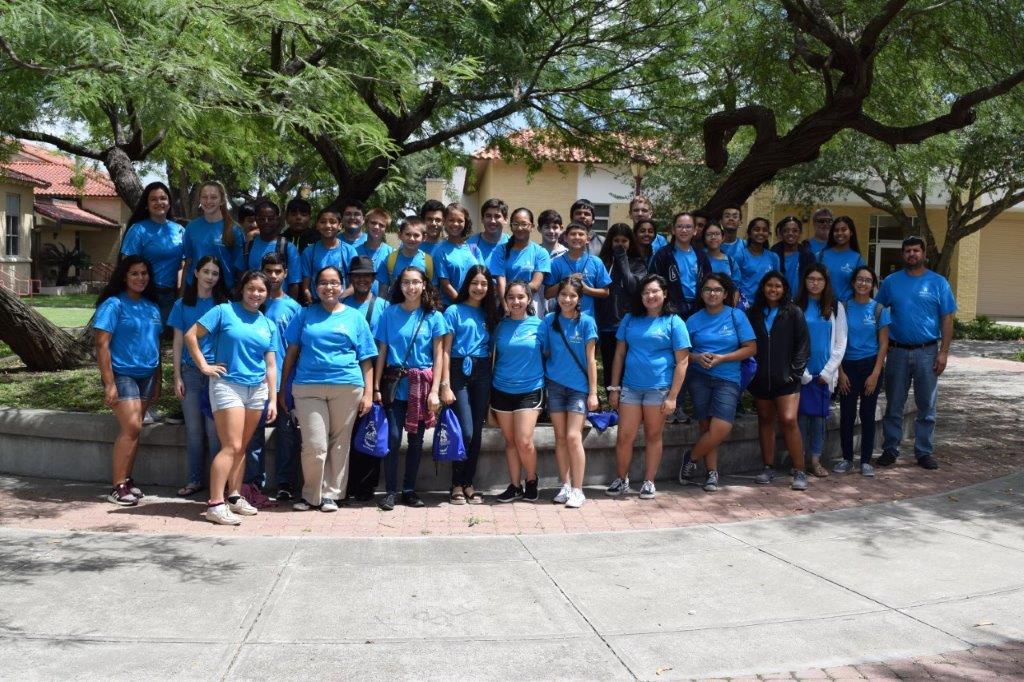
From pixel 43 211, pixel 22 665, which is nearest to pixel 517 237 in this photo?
pixel 22 665

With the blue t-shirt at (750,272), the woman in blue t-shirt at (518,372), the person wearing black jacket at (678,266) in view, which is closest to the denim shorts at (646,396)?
the woman in blue t-shirt at (518,372)

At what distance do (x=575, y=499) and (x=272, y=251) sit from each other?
3.10m

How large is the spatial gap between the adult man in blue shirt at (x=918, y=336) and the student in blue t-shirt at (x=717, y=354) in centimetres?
171

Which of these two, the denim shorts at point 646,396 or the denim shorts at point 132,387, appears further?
the denim shorts at point 646,396

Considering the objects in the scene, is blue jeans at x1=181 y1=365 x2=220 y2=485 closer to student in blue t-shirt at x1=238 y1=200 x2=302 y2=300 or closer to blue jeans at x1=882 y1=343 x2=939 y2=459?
student in blue t-shirt at x1=238 y1=200 x2=302 y2=300

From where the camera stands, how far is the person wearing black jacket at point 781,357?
7301 millimetres

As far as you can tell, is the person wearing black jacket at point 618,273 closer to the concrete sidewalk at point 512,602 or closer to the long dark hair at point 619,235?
the long dark hair at point 619,235

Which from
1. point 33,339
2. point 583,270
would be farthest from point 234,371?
point 33,339

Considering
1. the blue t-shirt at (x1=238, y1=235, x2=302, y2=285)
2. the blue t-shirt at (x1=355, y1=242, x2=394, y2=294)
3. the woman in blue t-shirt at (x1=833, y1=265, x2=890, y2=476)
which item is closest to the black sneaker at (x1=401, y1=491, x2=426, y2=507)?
the blue t-shirt at (x1=355, y1=242, x2=394, y2=294)

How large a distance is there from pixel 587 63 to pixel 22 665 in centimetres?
933

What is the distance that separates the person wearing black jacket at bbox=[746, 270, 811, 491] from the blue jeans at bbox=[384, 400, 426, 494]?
286cm

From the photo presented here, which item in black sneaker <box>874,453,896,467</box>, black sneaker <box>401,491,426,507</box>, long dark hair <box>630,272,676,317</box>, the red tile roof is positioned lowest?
black sneaker <box>401,491,426,507</box>

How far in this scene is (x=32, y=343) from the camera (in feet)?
32.2

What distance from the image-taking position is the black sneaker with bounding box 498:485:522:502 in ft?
23.0
